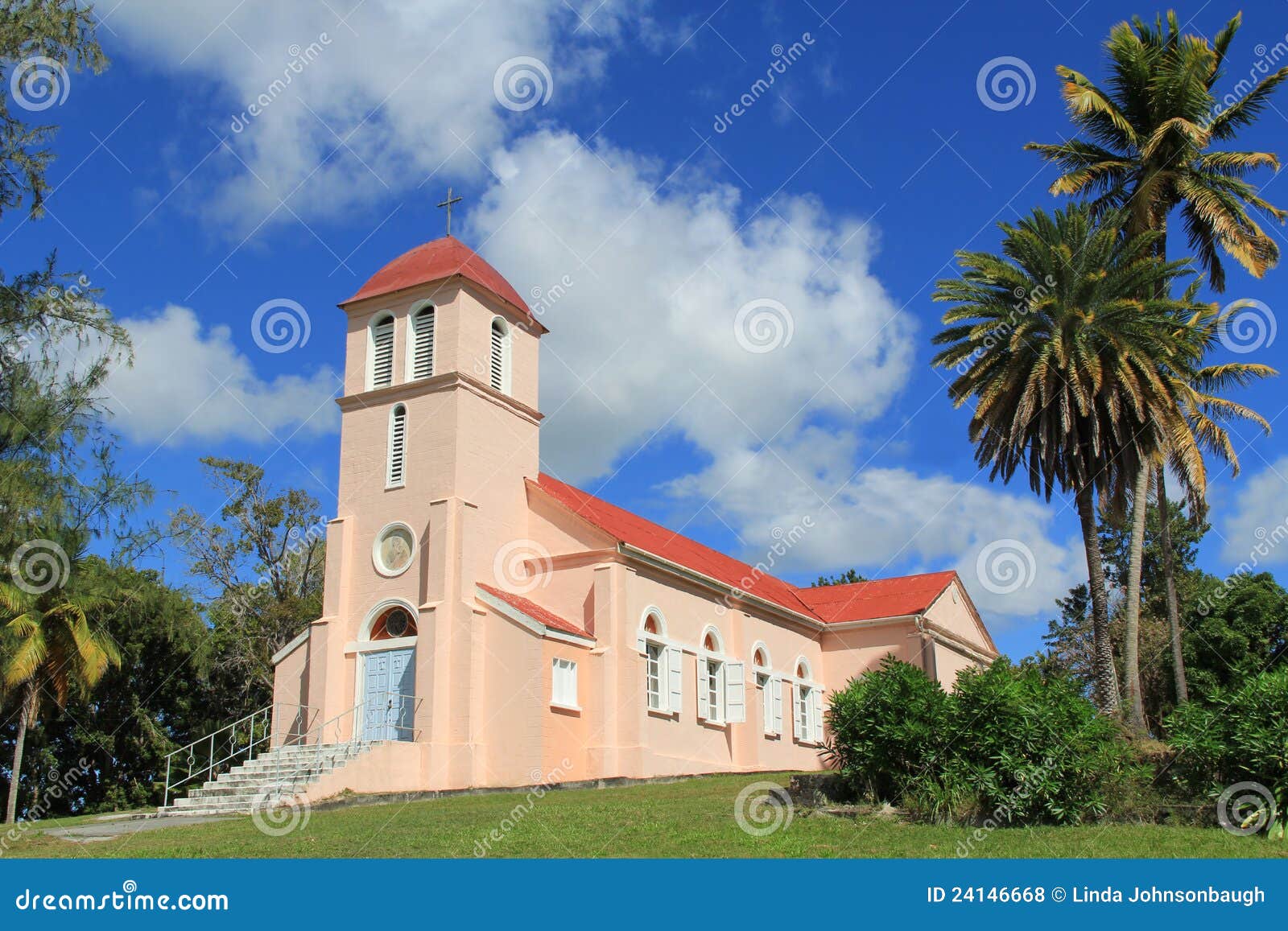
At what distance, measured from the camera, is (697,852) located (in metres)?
13.0

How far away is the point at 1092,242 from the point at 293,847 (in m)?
21.3

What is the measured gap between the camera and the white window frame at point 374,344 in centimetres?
2959

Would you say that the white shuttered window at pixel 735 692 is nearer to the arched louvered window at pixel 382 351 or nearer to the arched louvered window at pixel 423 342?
the arched louvered window at pixel 423 342

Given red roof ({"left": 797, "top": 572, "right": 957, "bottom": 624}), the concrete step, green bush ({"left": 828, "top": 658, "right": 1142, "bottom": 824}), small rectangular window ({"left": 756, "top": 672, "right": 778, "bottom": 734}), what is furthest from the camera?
red roof ({"left": 797, "top": 572, "right": 957, "bottom": 624})

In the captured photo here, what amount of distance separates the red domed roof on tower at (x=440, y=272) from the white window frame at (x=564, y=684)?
9.67 metres

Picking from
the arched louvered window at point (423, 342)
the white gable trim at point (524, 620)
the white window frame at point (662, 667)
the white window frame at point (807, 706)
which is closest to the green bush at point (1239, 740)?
the white gable trim at point (524, 620)

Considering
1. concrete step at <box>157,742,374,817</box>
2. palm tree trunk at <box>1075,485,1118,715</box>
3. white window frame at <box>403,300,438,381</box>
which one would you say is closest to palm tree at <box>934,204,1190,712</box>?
palm tree trunk at <box>1075,485,1118,715</box>

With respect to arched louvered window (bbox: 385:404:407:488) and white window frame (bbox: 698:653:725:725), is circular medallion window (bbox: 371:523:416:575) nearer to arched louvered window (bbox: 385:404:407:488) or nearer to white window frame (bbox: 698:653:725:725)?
arched louvered window (bbox: 385:404:407:488)

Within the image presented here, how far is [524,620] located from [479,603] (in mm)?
1467

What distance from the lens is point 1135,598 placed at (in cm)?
2650

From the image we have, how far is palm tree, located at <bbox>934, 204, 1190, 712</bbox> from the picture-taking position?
26250 mm

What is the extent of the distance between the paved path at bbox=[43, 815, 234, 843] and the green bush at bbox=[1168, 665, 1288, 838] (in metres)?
15.9

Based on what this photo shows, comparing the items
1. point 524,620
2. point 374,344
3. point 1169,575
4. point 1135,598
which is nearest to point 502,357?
point 374,344

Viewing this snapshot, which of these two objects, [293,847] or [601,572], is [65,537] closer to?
[601,572]
